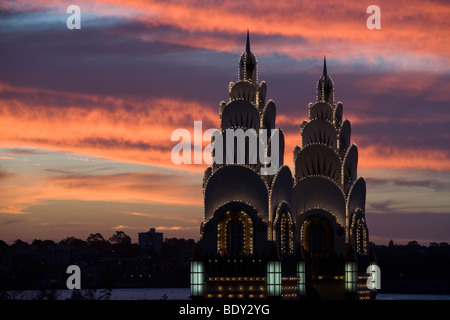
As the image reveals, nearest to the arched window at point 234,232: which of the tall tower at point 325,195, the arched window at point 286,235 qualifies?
the arched window at point 286,235

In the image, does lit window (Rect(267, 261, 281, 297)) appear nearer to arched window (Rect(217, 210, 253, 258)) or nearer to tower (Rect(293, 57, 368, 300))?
arched window (Rect(217, 210, 253, 258))

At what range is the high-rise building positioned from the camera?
2280 inches

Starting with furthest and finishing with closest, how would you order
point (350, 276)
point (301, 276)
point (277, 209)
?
point (350, 276), point (301, 276), point (277, 209)

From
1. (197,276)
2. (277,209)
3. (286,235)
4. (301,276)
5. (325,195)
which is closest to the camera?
(197,276)

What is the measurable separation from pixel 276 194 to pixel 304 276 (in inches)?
227

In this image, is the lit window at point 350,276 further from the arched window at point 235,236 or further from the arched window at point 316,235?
the arched window at point 235,236

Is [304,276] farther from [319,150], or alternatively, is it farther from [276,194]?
[319,150]

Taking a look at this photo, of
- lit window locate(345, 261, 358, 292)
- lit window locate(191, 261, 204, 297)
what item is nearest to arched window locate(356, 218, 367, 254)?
lit window locate(345, 261, 358, 292)

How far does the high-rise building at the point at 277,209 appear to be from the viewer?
5791 centimetres

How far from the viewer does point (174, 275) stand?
199 meters

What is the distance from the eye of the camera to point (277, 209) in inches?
Result: 2381

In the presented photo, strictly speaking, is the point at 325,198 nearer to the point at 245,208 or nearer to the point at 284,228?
the point at 284,228

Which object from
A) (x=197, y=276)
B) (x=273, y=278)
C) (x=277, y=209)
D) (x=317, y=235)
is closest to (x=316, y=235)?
(x=317, y=235)
